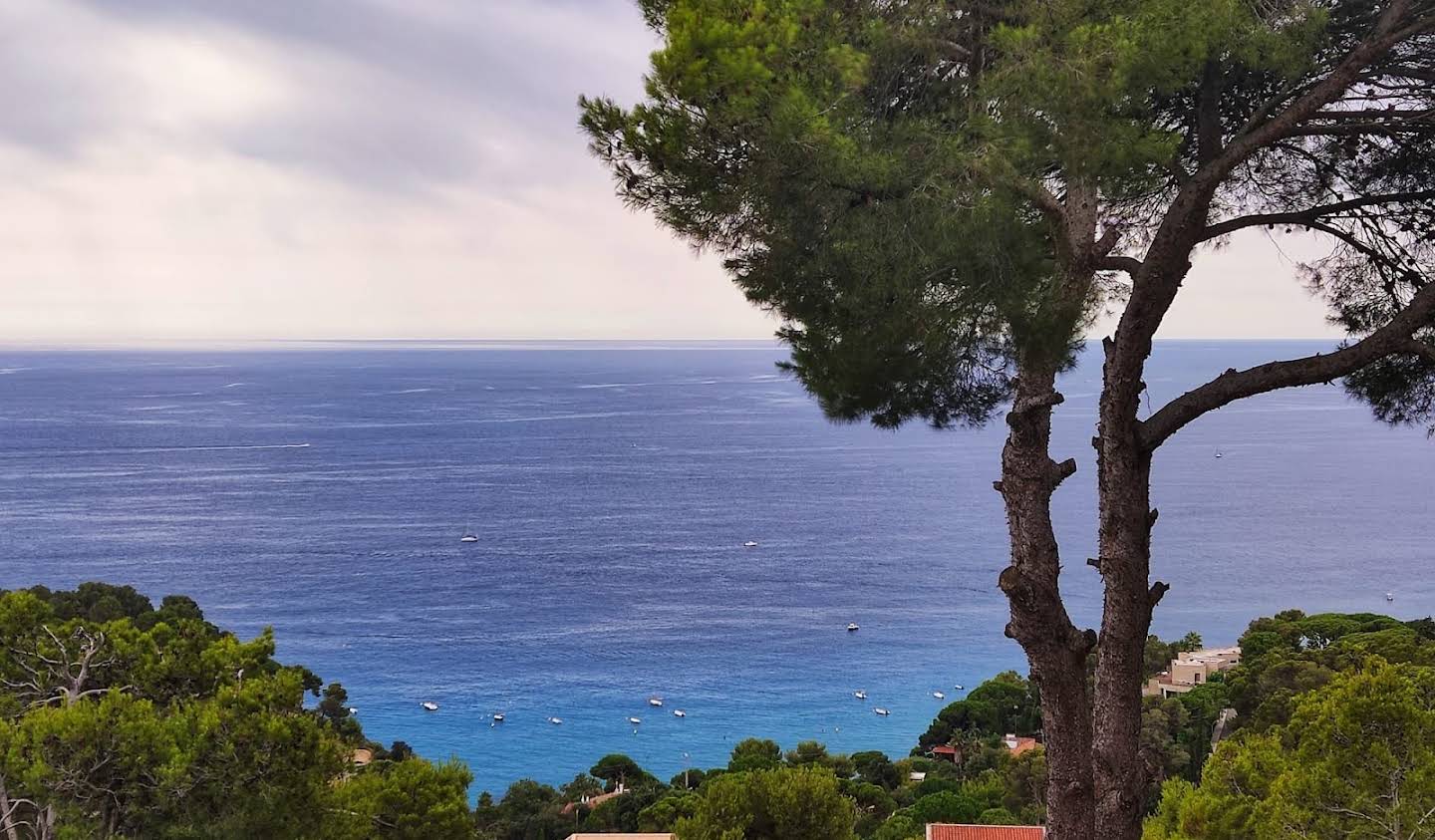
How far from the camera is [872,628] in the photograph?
39.1 metres

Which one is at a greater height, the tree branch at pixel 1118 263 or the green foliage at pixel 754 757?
the tree branch at pixel 1118 263

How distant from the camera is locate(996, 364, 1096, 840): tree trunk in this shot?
449cm

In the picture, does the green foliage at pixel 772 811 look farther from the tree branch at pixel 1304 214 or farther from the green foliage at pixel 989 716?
the green foliage at pixel 989 716

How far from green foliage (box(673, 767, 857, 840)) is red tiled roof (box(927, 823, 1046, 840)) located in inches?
155

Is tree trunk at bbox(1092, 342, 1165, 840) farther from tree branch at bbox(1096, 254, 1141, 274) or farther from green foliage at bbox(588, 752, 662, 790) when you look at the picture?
green foliage at bbox(588, 752, 662, 790)

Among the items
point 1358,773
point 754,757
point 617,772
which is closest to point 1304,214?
point 1358,773

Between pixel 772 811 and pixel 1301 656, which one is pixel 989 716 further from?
Result: pixel 772 811

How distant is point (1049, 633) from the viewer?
4.53 meters

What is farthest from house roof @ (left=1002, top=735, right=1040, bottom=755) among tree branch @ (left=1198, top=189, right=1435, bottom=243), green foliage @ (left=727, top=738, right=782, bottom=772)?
tree branch @ (left=1198, top=189, right=1435, bottom=243)

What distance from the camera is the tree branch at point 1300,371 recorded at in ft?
13.9

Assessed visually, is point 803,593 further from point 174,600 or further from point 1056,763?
point 1056,763

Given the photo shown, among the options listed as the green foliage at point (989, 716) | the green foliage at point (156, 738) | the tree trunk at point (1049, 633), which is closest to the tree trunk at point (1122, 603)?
the tree trunk at point (1049, 633)

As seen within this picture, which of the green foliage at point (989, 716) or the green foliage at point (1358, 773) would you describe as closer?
the green foliage at point (1358, 773)

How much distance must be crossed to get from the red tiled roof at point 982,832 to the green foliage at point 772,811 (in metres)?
3.93
